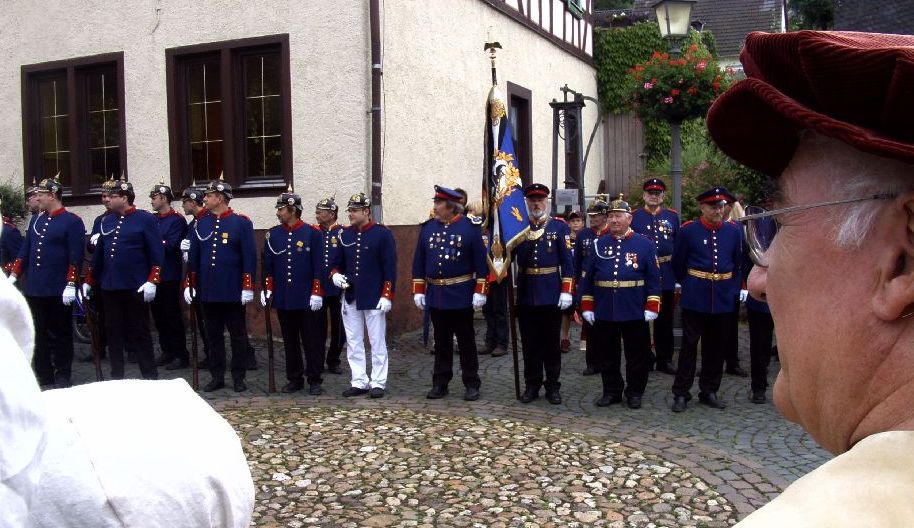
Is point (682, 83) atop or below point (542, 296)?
atop

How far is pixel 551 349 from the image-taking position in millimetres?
7996

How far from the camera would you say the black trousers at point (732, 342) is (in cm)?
782

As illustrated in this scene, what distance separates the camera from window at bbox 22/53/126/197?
506 inches

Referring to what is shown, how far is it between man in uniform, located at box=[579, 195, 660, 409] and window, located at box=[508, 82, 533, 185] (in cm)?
793

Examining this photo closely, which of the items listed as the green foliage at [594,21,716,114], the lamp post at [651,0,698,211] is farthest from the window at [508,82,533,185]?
the lamp post at [651,0,698,211]

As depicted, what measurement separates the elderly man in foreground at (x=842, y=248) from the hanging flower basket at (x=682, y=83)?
8.98 metres

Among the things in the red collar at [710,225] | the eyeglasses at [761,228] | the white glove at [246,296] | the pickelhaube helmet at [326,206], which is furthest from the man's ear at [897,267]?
the pickelhaube helmet at [326,206]

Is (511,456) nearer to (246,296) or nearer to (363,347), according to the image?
(363,347)

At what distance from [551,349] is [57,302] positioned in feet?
17.2

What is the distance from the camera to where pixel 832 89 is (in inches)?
39.1

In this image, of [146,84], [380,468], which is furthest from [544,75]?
[380,468]

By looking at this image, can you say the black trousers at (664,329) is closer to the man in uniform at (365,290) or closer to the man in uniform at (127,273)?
the man in uniform at (365,290)

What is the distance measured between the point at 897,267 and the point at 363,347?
7.65m

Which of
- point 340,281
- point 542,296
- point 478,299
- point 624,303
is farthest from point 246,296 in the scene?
point 624,303
